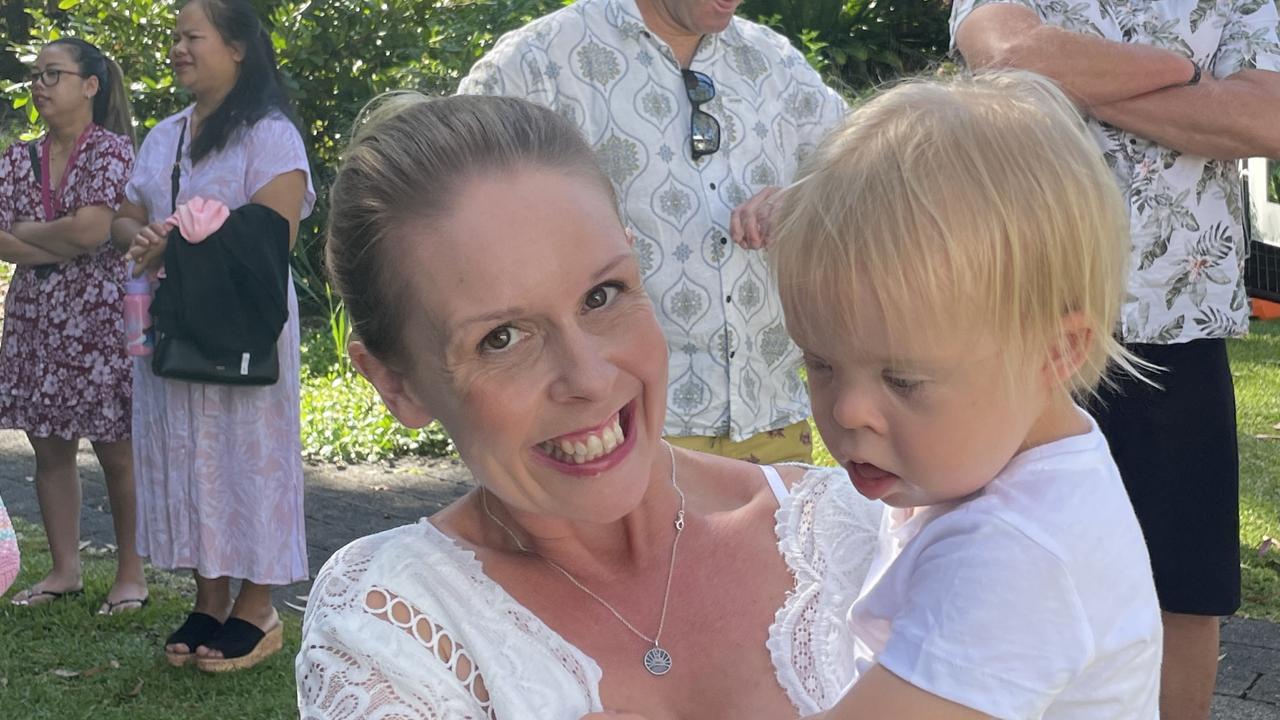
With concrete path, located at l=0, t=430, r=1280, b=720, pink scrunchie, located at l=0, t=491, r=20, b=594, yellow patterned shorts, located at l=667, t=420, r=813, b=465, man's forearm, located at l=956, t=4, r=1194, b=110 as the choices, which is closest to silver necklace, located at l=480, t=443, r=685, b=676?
pink scrunchie, located at l=0, t=491, r=20, b=594

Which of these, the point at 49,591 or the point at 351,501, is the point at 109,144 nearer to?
the point at 49,591

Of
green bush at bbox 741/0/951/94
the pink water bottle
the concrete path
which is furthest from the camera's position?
green bush at bbox 741/0/951/94

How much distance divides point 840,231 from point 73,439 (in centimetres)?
532

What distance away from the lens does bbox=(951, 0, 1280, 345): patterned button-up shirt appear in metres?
3.57

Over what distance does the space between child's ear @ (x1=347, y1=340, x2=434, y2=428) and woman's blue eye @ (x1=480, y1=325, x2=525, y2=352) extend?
183 millimetres

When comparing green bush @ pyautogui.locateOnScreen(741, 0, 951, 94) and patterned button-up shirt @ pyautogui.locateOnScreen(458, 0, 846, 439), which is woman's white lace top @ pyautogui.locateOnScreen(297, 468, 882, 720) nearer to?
patterned button-up shirt @ pyautogui.locateOnScreen(458, 0, 846, 439)

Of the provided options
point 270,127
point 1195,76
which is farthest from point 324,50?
point 1195,76

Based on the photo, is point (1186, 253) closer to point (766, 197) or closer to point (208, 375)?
point (766, 197)

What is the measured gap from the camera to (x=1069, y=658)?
1653 millimetres

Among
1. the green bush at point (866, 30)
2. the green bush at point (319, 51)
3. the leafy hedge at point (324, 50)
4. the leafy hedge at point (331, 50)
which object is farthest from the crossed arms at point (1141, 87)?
the green bush at point (866, 30)

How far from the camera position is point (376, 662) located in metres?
1.97

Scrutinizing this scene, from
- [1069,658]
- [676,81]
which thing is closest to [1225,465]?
[676,81]

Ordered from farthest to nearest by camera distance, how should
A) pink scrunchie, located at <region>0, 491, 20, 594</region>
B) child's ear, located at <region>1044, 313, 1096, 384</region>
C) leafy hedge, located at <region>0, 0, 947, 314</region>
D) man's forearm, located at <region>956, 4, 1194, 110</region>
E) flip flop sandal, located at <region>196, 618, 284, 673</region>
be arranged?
leafy hedge, located at <region>0, 0, 947, 314</region>, flip flop sandal, located at <region>196, 618, 284, 673</region>, man's forearm, located at <region>956, 4, 1194, 110</region>, pink scrunchie, located at <region>0, 491, 20, 594</region>, child's ear, located at <region>1044, 313, 1096, 384</region>

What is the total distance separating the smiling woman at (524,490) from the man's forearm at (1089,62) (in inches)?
63.4
